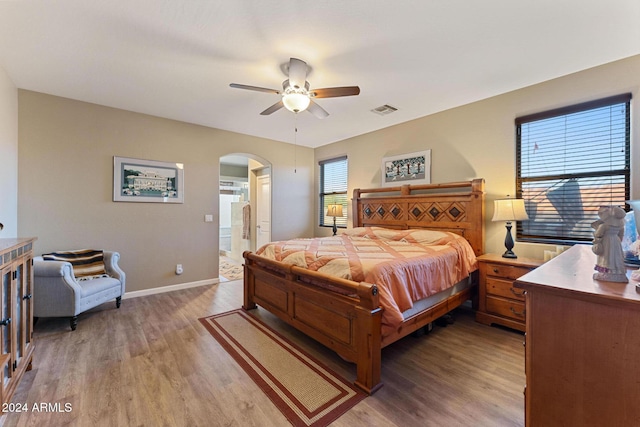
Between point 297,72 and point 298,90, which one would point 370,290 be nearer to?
point 298,90

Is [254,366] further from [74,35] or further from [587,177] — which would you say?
[587,177]

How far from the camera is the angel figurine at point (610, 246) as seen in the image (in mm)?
1057

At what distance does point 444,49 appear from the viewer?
Answer: 7.91 ft

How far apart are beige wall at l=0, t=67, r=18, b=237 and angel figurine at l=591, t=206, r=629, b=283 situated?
462 cm

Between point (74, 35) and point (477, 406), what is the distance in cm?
416

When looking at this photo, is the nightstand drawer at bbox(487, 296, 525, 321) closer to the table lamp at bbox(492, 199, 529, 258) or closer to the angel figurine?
the table lamp at bbox(492, 199, 529, 258)

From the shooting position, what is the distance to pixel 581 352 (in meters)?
0.98

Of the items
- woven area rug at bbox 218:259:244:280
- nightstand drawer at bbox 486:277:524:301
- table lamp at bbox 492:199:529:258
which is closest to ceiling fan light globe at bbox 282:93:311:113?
table lamp at bbox 492:199:529:258

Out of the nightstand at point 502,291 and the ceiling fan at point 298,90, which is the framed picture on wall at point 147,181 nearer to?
the ceiling fan at point 298,90

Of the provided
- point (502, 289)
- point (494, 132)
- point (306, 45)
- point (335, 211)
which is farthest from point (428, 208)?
point (306, 45)

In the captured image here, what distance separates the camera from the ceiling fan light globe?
250cm

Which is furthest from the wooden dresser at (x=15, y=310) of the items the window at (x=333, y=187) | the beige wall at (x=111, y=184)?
the window at (x=333, y=187)

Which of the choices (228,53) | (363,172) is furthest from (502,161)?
(228,53)

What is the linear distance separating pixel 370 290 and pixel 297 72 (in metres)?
2.05
